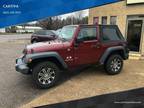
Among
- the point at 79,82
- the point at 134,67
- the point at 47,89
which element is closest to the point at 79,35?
the point at 79,82

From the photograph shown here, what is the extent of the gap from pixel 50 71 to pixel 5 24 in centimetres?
471

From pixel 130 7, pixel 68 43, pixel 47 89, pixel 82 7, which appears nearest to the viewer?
pixel 82 7

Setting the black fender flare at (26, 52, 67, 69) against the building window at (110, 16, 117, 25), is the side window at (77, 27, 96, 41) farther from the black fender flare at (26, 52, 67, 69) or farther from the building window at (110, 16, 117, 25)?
the building window at (110, 16, 117, 25)

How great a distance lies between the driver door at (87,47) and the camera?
20.1 feet

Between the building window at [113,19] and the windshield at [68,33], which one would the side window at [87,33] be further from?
the building window at [113,19]

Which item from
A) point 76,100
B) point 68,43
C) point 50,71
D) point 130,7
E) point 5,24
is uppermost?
point 130,7

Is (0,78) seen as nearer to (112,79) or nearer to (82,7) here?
(112,79)

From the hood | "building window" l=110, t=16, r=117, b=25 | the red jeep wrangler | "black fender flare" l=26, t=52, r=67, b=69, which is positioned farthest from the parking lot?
"building window" l=110, t=16, r=117, b=25

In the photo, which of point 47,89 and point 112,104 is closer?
point 112,104

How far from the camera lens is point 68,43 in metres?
5.98

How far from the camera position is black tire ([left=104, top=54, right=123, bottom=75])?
22.4ft

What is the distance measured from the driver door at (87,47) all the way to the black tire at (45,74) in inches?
34.4

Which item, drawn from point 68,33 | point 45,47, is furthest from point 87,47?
point 45,47

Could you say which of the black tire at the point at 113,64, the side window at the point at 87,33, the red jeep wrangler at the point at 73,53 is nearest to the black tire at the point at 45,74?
the red jeep wrangler at the point at 73,53
